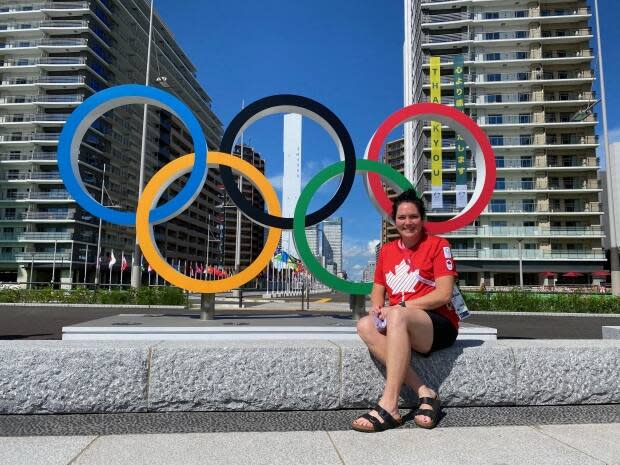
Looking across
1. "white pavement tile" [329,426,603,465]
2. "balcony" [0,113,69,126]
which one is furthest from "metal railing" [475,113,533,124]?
"white pavement tile" [329,426,603,465]

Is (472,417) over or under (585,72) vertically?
under

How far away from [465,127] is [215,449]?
6660 millimetres

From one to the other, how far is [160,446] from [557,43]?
60347 millimetres

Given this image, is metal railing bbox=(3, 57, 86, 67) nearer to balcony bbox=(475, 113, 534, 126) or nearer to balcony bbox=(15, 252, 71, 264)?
balcony bbox=(15, 252, 71, 264)

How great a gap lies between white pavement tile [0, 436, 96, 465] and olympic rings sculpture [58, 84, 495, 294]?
4.03 meters

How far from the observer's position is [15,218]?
51031 millimetres

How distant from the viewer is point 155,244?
7.23 metres

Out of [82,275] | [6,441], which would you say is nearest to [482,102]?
[82,275]

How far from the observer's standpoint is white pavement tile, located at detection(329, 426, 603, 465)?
2705 mm

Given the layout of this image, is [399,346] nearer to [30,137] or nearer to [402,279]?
[402,279]

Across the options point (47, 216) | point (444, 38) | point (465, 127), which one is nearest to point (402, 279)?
point (465, 127)

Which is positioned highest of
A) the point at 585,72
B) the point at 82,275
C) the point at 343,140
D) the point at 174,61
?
the point at 174,61

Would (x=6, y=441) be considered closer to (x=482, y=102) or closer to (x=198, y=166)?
(x=198, y=166)

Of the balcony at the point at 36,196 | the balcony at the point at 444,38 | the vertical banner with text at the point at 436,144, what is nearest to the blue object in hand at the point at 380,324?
the vertical banner with text at the point at 436,144
